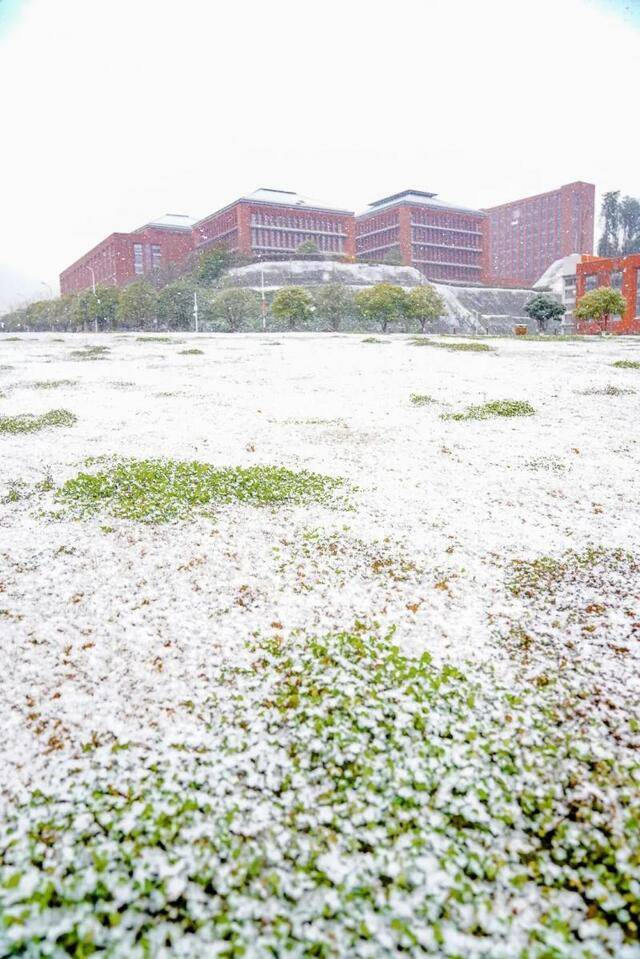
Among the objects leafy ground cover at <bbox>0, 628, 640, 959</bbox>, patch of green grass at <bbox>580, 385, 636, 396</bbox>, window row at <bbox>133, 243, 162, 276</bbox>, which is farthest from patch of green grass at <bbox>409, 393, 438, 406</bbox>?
window row at <bbox>133, 243, 162, 276</bbox>

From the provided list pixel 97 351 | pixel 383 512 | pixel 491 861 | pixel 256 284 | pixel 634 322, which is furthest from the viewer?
pixel 256 284

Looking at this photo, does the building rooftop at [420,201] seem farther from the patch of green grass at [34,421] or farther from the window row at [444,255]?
the patch of green grass at [34,421]

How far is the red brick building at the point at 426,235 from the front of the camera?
16825 cm

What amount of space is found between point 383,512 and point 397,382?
2220 centimetres

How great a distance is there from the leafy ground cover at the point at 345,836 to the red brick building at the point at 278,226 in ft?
501

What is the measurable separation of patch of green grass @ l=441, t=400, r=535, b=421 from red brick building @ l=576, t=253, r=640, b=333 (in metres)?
97.9

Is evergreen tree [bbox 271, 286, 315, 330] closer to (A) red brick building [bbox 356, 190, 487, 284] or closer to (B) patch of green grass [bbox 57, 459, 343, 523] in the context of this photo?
(B) patch of green grass [bbox 57, 459, 343, 523]

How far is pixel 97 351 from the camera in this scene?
57.1 m

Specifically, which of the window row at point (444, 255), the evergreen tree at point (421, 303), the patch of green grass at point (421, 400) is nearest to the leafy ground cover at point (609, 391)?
the patch of green grass at point (421, 400)

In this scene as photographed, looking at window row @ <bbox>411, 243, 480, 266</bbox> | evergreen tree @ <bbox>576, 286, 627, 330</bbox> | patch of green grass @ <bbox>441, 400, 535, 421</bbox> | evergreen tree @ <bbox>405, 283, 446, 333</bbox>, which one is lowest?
patch of green grass @ <bbox>441, 400, 535, 421</bbox>

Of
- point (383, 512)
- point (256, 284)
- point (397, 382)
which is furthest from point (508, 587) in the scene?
point (256, 284)

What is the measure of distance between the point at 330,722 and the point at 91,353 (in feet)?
178

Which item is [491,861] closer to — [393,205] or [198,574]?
[198,574]

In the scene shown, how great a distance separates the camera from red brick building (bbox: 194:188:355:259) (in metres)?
156
